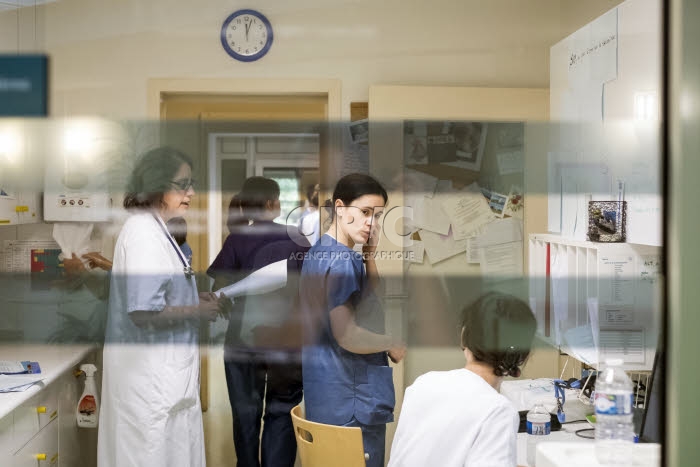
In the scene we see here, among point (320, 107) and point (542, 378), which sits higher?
point (320, 107)

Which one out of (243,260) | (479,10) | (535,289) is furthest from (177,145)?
(535,289)

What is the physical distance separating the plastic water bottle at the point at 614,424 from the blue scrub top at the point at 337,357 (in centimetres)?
44

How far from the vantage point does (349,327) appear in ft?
4.71

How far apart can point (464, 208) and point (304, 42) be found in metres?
0.45

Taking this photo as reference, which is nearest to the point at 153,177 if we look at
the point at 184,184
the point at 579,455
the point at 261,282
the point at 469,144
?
the point at 184,184

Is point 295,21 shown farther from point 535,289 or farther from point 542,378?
point 542,378

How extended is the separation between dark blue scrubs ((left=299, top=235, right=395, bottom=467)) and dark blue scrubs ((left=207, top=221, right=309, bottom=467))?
0.11 ft

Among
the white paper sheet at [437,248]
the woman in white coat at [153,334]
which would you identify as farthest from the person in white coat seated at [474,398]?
the woman in white coat at [153,334]

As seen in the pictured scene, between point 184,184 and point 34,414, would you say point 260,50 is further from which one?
point 34,414

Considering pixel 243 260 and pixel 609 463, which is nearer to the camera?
pixel 609 463

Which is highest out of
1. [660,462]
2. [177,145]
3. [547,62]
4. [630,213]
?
[547,62]

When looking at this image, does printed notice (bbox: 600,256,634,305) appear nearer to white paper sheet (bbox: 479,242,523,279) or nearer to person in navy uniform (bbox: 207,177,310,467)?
white paper sheet (bbox: 479,242,523,279)

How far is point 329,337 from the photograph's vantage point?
144 cm

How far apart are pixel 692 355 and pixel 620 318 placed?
1.36 feet
